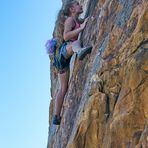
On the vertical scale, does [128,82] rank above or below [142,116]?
above

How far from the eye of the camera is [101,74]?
1239 centimetres

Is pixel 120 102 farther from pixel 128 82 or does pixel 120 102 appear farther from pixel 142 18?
pixel 142 18

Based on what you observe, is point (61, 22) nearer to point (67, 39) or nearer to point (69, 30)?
point (69, 30)

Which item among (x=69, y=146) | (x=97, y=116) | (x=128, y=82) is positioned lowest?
(x=69, y=146)

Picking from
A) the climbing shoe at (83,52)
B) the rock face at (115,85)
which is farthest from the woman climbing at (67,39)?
the rock face at (115,85)

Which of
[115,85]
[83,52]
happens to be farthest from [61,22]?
[115,85]

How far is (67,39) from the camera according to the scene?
583 inches

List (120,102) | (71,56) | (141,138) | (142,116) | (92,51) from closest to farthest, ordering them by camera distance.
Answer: (141,138) < (142,116) < (120,102) < (92,51) < (71,56)

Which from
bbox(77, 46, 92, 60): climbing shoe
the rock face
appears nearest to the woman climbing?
bbox(77, 46, 92, 60): climbing shoe

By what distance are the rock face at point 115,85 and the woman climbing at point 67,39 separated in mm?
587

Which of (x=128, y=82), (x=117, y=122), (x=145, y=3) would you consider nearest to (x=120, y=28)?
(x=145, y=3)

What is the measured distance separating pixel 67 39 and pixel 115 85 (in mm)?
3802

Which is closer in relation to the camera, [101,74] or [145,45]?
[145,45]

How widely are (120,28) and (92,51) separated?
206 centimetres
